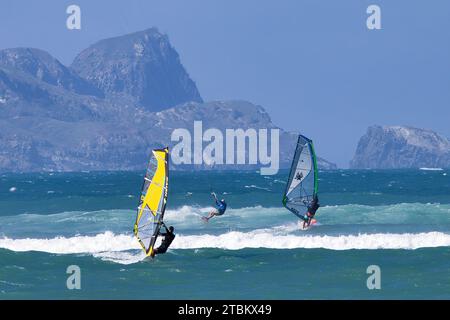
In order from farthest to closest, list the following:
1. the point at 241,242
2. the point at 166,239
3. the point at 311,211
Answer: the point at 311,211 → the point at 241,242 → the point at 166,239

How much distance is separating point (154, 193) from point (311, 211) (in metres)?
12.5

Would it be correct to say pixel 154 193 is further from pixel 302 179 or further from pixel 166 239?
pixel 302 179

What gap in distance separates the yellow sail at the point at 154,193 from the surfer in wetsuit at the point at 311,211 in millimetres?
11371

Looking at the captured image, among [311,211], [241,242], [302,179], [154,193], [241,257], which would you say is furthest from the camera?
[311,211]

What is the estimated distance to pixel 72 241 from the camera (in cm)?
3888

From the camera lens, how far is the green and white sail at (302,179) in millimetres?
38250

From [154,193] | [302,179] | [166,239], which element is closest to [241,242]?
[302,179]

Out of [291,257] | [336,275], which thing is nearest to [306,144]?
[291,257]

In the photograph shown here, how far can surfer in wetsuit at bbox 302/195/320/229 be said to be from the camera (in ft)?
130

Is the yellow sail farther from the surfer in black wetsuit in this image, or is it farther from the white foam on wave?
the white foam on wave

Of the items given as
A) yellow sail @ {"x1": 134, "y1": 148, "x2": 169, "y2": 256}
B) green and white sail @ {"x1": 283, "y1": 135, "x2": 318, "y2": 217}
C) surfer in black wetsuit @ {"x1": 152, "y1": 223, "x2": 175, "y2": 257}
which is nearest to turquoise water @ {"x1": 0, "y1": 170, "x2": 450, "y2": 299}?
surfer in black wetsuit @ {"x1": 152, "y1": 223, "x2": 175, "y2": 257}

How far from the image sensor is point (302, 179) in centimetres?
3912
